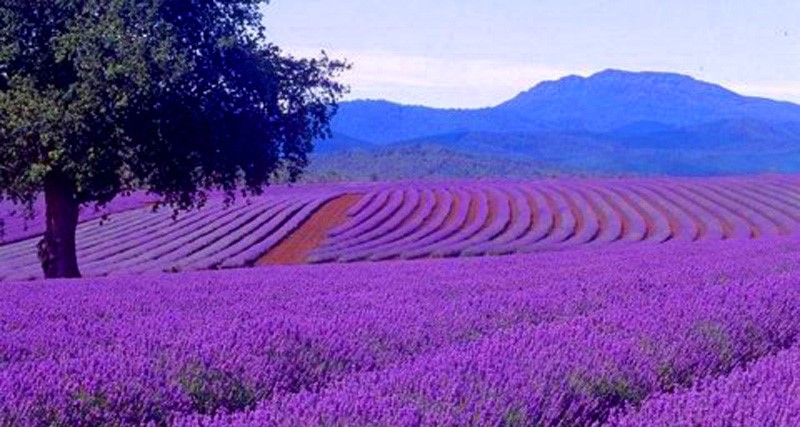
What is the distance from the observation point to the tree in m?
14.8

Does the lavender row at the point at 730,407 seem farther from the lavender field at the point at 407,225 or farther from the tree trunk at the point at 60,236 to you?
the lavender field at the point at 407,225

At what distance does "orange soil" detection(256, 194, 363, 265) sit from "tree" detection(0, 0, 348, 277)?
275 inches

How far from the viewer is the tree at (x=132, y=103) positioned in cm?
1477

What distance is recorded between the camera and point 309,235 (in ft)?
92.3

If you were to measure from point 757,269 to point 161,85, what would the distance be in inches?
317

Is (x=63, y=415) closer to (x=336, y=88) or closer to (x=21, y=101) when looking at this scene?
(x=21, y=101)

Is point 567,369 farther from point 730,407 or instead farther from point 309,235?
point 309,235

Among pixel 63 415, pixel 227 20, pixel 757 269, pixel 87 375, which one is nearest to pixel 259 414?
pixel 63 415

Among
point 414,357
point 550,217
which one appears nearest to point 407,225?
point 550,217

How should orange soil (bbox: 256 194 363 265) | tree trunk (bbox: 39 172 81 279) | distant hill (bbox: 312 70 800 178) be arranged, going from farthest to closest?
distant hill (bbox: 312 70 800 178)
orange soil (bbox: 256 194 363 265)
tree trunk (bbox: 39 172 81 279)

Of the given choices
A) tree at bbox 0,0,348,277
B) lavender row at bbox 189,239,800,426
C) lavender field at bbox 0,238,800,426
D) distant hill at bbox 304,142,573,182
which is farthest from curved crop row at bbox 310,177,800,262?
distant hill at bbox 304,142,573,182

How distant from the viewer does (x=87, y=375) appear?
13.1 feet

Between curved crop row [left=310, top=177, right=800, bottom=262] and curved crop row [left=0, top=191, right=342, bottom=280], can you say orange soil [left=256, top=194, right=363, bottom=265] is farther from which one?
curved crop row [left=310, top=177, right=800, bottom=262]

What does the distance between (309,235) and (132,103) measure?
13.5 metres
